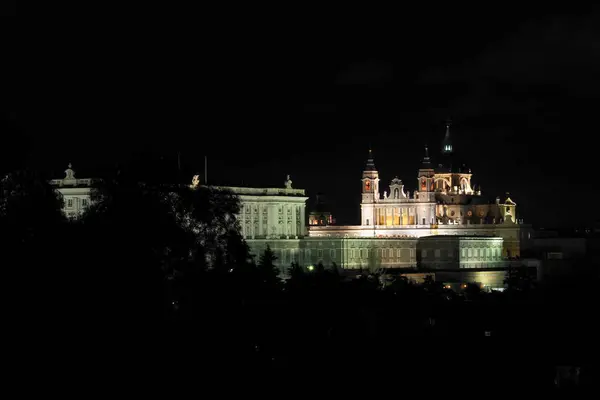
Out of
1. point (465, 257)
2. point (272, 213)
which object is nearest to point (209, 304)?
point (272, 213)

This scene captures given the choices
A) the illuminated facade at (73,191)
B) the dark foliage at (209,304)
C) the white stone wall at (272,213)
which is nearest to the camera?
the dark foliage at (209,304)

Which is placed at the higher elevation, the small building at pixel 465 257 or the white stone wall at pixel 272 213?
the white stone wall at pixel 272 213

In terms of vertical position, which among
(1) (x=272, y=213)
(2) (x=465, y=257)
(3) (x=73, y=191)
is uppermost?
(3) (x=73, y=191)

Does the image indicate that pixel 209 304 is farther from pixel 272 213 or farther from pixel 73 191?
pixel 272 213

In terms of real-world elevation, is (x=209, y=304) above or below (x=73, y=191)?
below

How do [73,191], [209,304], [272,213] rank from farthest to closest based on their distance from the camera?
1. [272,213]
2. [73,191]
3. [209,304]

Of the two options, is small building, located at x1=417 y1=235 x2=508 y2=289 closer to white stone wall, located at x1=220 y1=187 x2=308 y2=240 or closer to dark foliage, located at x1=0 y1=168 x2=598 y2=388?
white stone wall, located at x1=220 y1=187 x2=308 y2=240

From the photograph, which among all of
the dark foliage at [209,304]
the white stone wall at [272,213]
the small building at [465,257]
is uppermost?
the white stone wall at [272,213]

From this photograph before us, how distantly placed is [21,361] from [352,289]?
177ft

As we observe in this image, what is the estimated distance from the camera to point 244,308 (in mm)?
69750

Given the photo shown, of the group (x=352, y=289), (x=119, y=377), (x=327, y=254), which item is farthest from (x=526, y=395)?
(x=327, y=254)

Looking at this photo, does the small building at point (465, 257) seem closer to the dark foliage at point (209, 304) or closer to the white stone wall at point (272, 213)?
the white stone wall at point (272, 213)

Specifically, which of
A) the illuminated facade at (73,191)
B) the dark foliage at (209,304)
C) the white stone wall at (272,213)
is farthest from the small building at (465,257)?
the dark foliage at (209,304)

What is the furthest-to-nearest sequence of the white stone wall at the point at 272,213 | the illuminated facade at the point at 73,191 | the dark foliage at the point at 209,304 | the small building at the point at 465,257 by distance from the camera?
the white stone wall at the point at 272,213
the small building at the point at 465,257
the illuminated facade at the point at 73,191
the dark foliage at the point at 209,304
